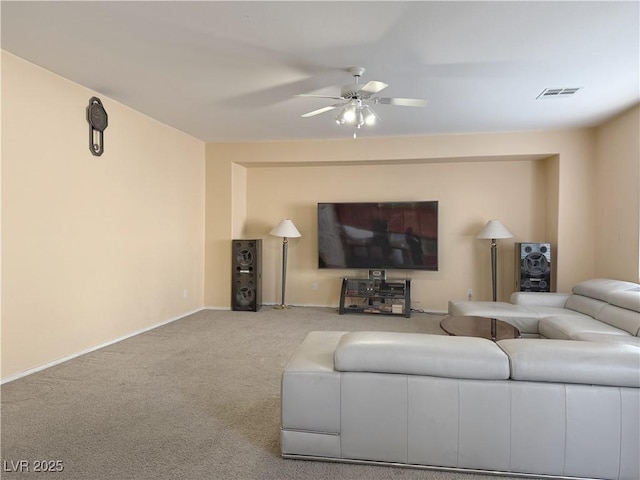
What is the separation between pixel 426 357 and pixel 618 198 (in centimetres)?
424

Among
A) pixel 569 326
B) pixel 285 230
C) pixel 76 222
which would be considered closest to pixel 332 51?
pixel 76 222

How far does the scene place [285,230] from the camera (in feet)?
18.8

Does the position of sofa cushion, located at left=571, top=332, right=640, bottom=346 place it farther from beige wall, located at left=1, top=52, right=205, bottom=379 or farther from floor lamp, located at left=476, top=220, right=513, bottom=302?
beige wall, located at left=1, top=52, right=205, bottom=379

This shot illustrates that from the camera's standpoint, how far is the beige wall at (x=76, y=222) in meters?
2.98

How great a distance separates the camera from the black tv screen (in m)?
5.62

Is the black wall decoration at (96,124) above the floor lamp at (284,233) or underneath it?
above

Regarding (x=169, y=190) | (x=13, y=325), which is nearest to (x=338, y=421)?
(x=13, y=325)

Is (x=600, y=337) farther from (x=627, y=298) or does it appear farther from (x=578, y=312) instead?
(x=578, y=312)

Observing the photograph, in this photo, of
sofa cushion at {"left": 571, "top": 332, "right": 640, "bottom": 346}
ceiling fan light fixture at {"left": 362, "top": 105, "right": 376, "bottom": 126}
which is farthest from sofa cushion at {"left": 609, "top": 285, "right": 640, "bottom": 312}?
ceiling fan light fixture at {"left": 362, "top": 105, "right": 376, "bottom": 126}

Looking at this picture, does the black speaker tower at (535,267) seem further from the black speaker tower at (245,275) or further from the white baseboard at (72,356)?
the white baseboard at (72,356)

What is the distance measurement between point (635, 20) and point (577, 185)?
9.99 ft

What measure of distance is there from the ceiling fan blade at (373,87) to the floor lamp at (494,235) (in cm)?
314

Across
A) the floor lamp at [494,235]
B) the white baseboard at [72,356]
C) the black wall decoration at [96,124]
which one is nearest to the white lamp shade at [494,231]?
the floor lamp at [494,235]

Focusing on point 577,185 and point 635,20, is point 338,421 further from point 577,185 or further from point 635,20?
point 577,185
